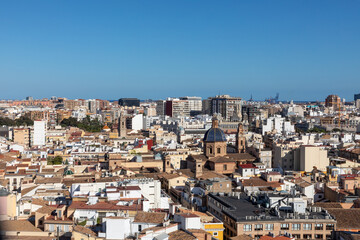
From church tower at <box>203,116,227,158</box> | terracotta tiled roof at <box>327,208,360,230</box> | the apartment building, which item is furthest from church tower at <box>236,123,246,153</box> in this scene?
the apartment building

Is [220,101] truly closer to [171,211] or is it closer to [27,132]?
[27,132]

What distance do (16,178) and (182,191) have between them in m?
5.59

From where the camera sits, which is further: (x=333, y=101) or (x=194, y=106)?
(x=333, y=101)

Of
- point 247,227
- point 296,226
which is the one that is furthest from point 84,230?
point 296,226

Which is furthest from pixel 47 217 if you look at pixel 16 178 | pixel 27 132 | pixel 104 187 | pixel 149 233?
pixel 27 132

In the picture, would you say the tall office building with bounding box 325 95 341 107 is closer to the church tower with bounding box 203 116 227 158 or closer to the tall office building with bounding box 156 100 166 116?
the tall office building with bounding box 156 100 166 116

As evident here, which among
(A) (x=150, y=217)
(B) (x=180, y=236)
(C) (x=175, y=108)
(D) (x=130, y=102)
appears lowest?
(B) (x=180, y=236)

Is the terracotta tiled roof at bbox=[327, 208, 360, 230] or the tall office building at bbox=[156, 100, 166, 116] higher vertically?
the tall office building at bbox=[156, 100, 166, 116]

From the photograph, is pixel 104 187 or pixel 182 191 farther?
pixel 182 191

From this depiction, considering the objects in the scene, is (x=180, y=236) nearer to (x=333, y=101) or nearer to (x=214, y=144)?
(x=214, y=144)

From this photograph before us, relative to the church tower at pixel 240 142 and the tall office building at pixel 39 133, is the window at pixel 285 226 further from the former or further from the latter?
the tall office building at pixel 39 133

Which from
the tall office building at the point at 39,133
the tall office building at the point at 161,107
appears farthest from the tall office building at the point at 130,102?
the tall office building at the point at 39,133

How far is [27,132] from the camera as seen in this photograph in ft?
97.0

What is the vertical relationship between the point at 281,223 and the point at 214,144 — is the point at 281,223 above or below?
below
